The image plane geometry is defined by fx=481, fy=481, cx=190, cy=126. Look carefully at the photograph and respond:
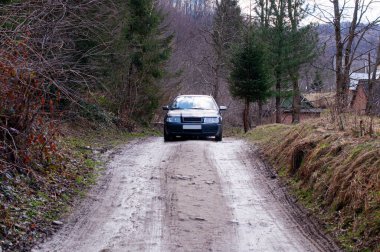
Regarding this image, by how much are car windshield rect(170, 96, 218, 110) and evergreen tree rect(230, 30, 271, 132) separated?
8173 mm

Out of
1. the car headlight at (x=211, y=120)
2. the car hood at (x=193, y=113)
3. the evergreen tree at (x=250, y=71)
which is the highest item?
the evergreen tree at (x=250, y=71)

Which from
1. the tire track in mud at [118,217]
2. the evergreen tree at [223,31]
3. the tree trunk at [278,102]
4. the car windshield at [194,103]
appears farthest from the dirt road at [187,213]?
the evergreen tree at [223,31]

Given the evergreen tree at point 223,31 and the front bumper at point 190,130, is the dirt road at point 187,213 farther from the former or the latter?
the evergreen tree at point 223,31

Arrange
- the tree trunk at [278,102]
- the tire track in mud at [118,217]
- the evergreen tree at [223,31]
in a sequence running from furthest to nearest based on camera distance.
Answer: the evergreen tree at [223,31]
the tree trunk at [278,102]
the tire track in mud at [118,217]

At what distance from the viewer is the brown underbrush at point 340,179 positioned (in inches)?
232

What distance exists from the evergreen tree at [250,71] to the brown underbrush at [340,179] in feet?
47.1

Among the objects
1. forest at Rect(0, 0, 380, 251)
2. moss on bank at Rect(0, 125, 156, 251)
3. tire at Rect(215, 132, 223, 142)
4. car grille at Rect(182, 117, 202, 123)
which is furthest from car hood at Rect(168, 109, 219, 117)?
moss on bank at Rect(0, 125, 156, 251)

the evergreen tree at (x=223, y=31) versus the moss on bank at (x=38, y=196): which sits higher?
the evergreen tree at (x=223, y=31)

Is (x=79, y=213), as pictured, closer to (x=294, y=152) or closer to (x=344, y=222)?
(x=344, y=222)

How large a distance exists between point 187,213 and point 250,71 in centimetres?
1876

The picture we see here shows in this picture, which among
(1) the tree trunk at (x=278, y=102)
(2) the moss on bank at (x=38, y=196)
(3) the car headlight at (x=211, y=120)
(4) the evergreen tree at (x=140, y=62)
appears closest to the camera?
(2) the moss on bank at (x=38, y=196)

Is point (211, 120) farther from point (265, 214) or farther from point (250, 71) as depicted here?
point (250, 71)

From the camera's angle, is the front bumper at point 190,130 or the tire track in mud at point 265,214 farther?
the front bumper at point 190,130

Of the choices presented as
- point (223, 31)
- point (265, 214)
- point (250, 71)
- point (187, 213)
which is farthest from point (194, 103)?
point (223, 31)
